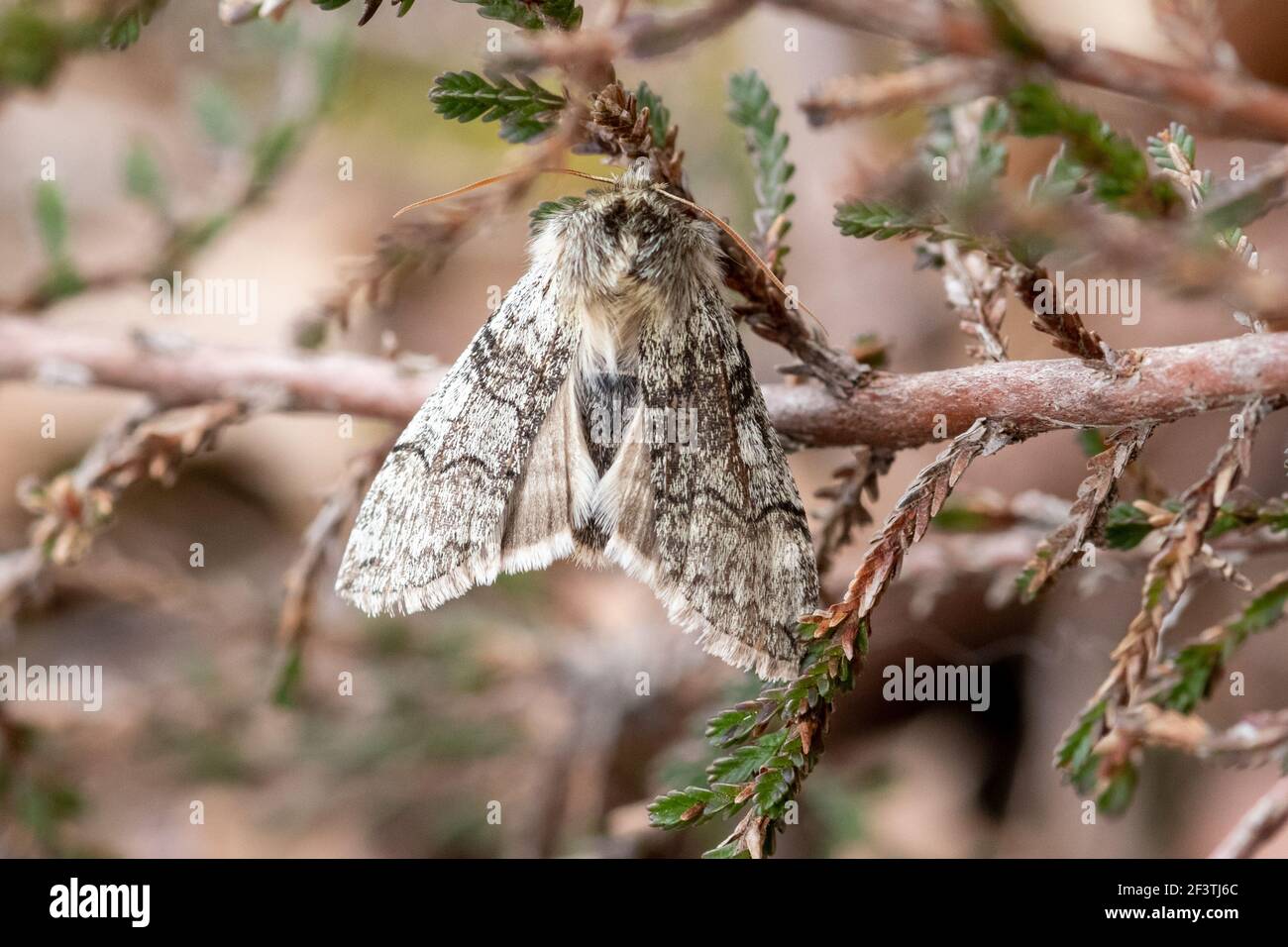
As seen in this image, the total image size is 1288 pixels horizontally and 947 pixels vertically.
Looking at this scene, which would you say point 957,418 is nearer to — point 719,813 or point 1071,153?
point 1071,153

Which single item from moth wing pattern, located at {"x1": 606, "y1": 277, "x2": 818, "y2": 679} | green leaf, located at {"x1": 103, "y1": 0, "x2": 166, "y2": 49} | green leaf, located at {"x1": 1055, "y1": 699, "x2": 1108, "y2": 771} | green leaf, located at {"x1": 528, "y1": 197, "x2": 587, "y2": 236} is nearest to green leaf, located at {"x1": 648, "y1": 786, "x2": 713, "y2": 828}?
moth wing pattern, located at {"x1": 606, "y1": 277, "x2": 818, "y2": 679}

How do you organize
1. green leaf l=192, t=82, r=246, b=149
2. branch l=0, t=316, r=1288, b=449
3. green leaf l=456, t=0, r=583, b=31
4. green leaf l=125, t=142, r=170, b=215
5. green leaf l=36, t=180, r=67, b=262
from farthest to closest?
green leaf l=192, t=82, r=246, b=149
green leaf l=125, t=142, r=170, b=215
green leaf l=36, t=180, r=67, b=262
branch l=0, t=316, r=1288, b=449
green leaf l=456, t=0, r=583, b=31

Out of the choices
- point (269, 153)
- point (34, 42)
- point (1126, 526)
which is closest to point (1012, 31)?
point (1126, 526)

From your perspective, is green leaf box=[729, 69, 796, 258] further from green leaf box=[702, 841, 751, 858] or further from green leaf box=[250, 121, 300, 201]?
green leaf box=[250, 121, 300, 201]

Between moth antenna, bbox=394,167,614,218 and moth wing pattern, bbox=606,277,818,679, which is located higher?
moth antenna, bbox=394,167,614,218

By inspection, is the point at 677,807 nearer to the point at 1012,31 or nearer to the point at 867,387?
the point at 867,387

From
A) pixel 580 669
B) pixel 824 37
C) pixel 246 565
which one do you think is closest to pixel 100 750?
pixel 246 565

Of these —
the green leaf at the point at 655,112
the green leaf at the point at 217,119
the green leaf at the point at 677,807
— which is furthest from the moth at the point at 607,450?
the green leaf at the point at 217,119
